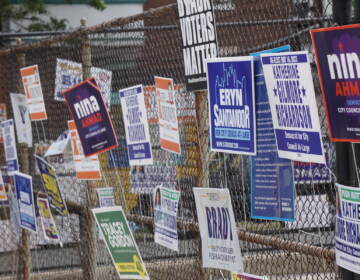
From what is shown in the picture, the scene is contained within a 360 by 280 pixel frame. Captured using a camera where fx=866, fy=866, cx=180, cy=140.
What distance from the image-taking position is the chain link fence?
13.3 ft

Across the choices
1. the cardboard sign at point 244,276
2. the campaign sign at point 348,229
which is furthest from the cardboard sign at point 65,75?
the campaign sign at point 348,229

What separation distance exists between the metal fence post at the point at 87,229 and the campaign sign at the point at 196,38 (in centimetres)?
188

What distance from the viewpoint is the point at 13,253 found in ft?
28.9

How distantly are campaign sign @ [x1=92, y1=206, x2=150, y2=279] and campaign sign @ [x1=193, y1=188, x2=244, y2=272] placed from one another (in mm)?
1008

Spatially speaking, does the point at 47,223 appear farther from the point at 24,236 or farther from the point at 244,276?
the point at 244,276

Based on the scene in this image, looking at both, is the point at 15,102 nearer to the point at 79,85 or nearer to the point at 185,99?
the point at 79,85

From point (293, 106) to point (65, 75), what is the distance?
11.5ft

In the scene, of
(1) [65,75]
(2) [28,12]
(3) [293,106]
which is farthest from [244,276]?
(2) [28,12]

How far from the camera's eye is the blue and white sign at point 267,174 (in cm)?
375

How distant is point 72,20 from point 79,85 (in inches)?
618

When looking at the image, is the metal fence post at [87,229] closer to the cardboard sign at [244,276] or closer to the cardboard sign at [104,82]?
the cardboard sign at [104,82]

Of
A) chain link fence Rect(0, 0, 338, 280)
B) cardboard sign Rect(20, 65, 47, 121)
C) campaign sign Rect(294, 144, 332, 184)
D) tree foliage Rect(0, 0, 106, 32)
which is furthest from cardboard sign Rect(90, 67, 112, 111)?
tree foliage Rect(0, 0, 106, 32)

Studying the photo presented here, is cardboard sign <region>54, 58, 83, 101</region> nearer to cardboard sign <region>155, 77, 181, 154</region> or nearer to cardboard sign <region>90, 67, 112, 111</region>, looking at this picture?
cardboard sign <region>90, 67, 112, 111</region>

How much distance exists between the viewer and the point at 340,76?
318 cm
